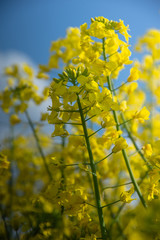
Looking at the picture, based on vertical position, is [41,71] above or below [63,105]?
above

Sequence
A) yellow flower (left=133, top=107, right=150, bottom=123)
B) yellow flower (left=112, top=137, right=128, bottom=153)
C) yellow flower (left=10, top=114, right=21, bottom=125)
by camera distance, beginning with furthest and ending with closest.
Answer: yellow flower (left=10, top=114, right=21, bottom=125) < yellow flower (left=133, top=107, right=150, bottom=123) < yellow flower (left=112, top=137, right=128, bottom=153)

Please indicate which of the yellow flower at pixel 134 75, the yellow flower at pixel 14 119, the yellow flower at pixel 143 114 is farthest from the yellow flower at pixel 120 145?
the yellow flower at pixel 14 119

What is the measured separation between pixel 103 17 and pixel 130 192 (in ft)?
3.95

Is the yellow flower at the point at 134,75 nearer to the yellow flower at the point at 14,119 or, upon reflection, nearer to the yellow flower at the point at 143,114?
the yellow flower at the point at 143,114

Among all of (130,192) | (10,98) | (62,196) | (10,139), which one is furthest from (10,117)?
(130,192)

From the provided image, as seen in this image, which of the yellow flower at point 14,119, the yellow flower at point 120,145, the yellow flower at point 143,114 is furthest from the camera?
the yellow flower at point 14,119

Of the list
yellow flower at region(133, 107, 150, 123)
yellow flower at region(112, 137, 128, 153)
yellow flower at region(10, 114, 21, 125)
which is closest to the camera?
yellow flower at region(112, 137, 128, 153)

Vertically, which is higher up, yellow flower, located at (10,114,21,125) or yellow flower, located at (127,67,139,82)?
yellow flower, located at (10,114,21,125)

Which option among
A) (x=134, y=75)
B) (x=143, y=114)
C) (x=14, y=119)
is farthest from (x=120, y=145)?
(x=14, y=119)

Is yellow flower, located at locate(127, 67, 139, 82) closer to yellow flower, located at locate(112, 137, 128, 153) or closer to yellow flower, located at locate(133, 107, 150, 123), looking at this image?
yellow flower, located at locate(133, 107, 150, 123)

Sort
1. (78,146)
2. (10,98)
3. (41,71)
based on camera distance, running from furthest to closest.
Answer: (41,71) → (10,98) → (78,146)

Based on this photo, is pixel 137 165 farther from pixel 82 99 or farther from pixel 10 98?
pixel 10 98

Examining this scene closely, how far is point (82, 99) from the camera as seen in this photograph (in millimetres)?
1275

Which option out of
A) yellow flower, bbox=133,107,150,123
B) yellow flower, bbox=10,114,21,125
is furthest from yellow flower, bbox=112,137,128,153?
yellow flower, bbox=10,114,21,125
